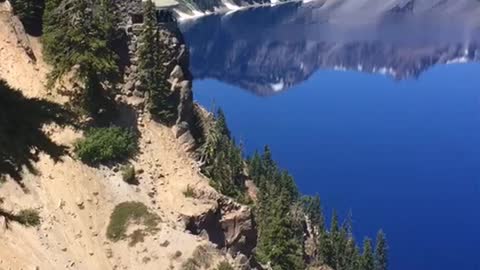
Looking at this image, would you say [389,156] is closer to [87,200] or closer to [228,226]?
[228,226]

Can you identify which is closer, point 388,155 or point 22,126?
point 22,126

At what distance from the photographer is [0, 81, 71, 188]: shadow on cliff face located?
12.9 metres

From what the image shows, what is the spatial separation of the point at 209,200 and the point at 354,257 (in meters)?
40.7

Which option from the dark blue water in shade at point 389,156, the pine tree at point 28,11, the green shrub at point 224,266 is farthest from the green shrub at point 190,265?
the dark blue water in shade at point 389,156

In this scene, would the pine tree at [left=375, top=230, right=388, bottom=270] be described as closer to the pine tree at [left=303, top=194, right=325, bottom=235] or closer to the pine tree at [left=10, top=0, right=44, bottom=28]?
the pine tree at [left=303, top=194, right=325, bottom=235]

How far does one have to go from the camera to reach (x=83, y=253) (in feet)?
144

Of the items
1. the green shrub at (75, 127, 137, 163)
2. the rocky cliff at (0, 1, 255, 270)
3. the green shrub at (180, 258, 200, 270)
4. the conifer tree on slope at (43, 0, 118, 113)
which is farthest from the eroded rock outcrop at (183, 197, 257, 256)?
the conifer tree on slope at (43, 0, 118, 113)

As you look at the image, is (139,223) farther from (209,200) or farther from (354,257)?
(354,257)

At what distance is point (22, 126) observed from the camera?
13.2 meters

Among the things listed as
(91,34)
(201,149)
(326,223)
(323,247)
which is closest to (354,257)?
(323,247)

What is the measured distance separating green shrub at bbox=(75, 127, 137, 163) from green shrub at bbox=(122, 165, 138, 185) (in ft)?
4.42

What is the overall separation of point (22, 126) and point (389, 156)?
13606 centimetres

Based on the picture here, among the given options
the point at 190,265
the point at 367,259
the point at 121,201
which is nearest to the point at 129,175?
the point at 121,201

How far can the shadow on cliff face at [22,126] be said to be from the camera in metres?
12.9
